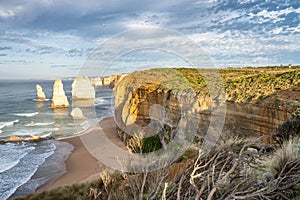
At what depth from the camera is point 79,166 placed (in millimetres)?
17297

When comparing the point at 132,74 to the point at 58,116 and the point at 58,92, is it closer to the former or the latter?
the point at 58,116

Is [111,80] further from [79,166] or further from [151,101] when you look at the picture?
[79,166]

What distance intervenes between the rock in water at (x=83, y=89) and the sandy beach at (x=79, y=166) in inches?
1058

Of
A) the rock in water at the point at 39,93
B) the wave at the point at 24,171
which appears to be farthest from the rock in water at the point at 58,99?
the wave at the point at 24,171

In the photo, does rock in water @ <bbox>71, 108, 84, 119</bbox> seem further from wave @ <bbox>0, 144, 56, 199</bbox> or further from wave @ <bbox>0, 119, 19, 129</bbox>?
wave @ <bbox>0, 144, 56, 199</bbox>

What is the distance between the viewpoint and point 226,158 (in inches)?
145

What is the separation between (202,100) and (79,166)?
8901 millimetres

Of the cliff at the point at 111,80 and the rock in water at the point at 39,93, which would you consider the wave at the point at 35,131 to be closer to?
the cliff at the point at 111,80

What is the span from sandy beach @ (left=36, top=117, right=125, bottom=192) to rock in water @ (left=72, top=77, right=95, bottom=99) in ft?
88.2

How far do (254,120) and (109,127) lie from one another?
19.3 metres

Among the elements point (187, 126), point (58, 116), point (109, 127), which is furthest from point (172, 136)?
point (58, 116)

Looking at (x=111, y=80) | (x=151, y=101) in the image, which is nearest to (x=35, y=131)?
(x=151, y=101)

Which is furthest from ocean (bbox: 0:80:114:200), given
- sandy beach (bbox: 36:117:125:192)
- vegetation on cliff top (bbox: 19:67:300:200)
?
vegetation on cliff top (bbox: 19:67:300:200)

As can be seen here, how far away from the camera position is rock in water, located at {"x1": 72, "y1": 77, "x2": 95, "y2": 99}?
51.5 metres
